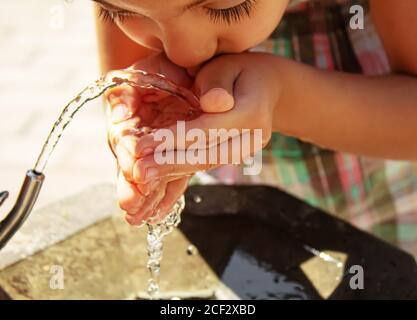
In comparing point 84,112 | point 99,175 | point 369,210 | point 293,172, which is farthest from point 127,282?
point 84,112

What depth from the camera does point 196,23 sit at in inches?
31.1

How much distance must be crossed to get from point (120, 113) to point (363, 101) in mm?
357

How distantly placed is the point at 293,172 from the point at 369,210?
173 mm

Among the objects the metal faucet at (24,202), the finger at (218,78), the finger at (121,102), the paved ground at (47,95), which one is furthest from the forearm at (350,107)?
the paved ground at (47,95)

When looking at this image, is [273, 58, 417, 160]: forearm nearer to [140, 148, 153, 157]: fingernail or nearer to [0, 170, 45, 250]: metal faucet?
[140, 148, 153, 157]: fingernail

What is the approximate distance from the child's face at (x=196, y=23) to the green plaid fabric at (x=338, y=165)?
1.11ft

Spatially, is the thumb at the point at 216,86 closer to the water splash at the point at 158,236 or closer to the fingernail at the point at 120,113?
the fingernail at the point at 120,113

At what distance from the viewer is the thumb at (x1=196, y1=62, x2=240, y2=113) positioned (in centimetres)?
79

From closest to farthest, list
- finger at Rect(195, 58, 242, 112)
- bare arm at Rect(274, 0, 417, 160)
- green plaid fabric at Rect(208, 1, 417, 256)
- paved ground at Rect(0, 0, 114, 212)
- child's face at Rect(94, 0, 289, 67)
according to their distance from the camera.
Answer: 1. child's face at Rect(94, 0, 289, 67)
2. finger at Rect(195, 58, 242, 112)
3. bare arm at Rect(274, 0, 417, 160)
4. green plaid fabric at Rect(208, 1, 417, 256)
5. paved ground at Rect(0, 0, 114, 212)

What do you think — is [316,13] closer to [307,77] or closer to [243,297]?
[307,77]

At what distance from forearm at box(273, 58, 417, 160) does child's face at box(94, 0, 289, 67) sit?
0.14 meters

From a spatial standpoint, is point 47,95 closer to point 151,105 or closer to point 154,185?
point 151,105

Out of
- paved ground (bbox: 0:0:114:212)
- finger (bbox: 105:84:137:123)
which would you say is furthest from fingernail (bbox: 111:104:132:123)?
paved ground (bbox: 0:0:114:212)

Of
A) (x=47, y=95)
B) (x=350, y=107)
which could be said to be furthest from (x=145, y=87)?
(x=47, y=95)
